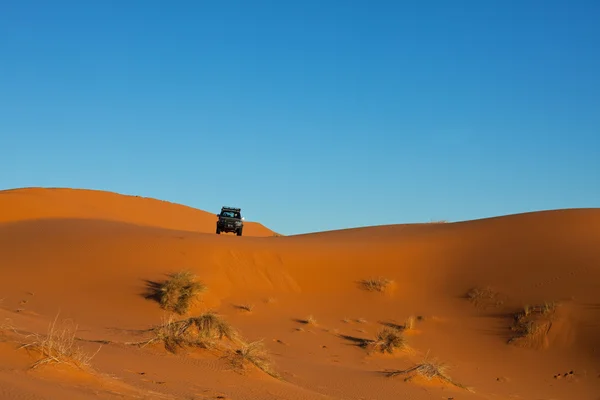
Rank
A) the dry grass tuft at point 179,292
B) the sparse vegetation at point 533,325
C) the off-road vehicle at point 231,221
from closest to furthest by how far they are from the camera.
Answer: the sparse vegetation at point 533,325, the dry grass tuft at point 179,292, the off-road vehicle at point 231,221

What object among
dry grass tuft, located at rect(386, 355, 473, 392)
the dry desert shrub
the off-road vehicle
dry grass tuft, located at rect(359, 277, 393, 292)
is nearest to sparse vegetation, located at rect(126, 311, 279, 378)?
dry grass tuft, located at rect(386, 355, 473, 392)

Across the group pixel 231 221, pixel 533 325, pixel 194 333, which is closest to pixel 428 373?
pixel 194 333

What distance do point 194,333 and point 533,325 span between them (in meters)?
8.96

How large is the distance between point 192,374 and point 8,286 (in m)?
12.1

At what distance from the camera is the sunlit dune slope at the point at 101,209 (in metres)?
37.4

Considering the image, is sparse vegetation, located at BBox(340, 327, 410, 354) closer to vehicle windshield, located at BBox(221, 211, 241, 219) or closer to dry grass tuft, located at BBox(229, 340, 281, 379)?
dry grass tuft, located at BBox(229, 340, 281, 379)

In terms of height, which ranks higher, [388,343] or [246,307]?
[246,307]

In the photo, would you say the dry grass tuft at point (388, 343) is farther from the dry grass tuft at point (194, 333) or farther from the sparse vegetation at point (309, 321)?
the dry grass tuft at point (194, 333)

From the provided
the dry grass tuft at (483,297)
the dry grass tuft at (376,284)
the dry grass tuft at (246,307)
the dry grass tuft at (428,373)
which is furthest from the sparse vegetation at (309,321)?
the dry grass tuft at (428,373)

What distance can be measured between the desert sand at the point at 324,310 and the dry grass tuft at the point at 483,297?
0.13ft

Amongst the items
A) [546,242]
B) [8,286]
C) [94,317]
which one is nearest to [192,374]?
[94,317]

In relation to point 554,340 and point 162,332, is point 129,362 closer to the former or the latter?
point 162,332

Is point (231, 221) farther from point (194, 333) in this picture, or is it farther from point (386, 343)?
point (194, 333)

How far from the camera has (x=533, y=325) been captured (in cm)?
1562
